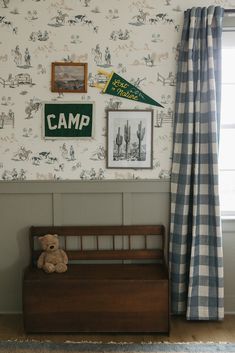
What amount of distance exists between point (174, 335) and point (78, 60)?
82.5 inches

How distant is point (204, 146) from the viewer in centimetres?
269

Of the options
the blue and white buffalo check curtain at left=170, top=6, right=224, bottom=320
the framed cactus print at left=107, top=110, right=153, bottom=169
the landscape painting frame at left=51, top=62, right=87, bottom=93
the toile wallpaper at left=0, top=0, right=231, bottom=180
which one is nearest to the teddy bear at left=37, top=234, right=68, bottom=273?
the toile wallpaper at left=0, top=0, right=231, bottom=180

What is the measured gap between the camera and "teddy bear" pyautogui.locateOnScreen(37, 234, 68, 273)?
8.65ft

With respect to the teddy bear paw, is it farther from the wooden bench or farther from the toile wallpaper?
the toile wallpaper

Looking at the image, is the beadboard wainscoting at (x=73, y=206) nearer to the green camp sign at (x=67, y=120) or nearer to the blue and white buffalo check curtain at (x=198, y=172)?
the blue and white buffalo check curtain at (x=198, y=172)

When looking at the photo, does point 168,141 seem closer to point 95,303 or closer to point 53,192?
point 53,192

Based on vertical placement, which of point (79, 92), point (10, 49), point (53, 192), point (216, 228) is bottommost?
point (216, 228)

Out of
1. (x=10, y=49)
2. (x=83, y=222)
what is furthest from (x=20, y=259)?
(x=10, y=49)

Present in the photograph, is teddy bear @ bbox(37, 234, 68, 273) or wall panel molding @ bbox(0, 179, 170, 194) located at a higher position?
A: wall panel molding @ bbox(0, 179, 170, 194)

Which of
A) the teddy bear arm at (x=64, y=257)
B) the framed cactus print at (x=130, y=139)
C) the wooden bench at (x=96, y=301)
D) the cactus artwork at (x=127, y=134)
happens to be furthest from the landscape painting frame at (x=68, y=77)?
the wooden bench at (x=96, y=301)

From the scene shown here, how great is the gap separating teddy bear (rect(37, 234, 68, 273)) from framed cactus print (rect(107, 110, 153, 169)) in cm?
69

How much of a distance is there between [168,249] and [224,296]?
0.59m

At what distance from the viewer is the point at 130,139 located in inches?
110

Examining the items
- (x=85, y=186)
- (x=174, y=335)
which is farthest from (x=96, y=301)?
(x=85, y=186)
